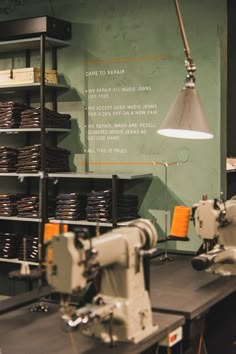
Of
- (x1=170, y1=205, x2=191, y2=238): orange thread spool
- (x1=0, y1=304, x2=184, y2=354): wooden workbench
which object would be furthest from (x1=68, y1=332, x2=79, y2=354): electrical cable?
(x1=170, y1=205, x2=191, y2=238): orange thread spool

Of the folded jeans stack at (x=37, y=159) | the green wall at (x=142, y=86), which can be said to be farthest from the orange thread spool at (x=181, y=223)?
the folded jeans stack at (x=37, y=159)

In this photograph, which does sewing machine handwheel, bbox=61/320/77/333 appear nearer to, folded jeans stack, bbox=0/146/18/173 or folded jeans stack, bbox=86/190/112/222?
folded jeans stack, bbox=86/190/112/222

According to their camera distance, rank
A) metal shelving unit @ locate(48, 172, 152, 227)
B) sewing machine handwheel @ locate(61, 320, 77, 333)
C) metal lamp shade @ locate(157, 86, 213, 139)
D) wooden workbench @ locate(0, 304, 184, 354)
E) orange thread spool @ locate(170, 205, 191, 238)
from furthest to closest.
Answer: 1. metal shelving unit @ locate(48, 172, 152, 227)
2. orange thread spool @ locate(170, 205, 191, 238)
3. metal lamp shade @ locate(157, 86, 213, 139)
4. sewing machine handwheel @ locate(61, 320, 77, 333)
5. wooden workbench @ locate(0, 304, 184, 354)

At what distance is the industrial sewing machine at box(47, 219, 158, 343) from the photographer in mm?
1916

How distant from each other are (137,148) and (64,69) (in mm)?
997

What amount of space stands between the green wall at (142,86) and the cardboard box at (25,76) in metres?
0.22

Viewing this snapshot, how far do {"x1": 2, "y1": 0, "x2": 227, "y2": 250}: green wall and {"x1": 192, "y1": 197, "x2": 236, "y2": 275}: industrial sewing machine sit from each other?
1.50 meters

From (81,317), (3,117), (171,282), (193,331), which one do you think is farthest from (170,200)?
(81,317)

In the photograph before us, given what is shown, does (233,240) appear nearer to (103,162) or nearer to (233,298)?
(233,298)

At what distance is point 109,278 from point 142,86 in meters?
3.02

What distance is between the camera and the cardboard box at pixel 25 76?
500 centimetres

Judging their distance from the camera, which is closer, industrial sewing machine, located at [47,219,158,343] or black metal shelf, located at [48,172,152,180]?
industrial sewing machine, located at [47,219,158,343]

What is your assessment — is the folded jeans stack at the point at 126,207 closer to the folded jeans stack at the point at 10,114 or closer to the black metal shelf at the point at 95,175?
the black metal shelf at the point at 95,175

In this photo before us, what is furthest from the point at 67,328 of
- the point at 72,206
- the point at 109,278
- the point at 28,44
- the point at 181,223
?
the point at 28,44
